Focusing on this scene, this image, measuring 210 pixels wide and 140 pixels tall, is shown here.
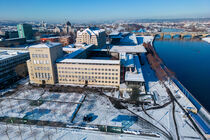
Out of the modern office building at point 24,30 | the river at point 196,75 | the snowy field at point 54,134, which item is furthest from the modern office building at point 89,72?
the modern office building at point 24,30

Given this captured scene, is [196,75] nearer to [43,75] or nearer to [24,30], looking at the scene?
[43,75]

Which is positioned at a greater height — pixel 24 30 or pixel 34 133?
pixel 24 30

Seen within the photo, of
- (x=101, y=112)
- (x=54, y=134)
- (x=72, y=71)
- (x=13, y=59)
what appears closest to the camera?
(x=54, y=134)

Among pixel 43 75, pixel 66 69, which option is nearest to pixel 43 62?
pixel 43 75

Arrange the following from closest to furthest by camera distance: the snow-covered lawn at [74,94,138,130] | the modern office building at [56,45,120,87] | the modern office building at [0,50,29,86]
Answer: the snow-covered lawn at [74,94,138,130]
the modern office building at [56,45,120,87]
the modern office building at [0,50,29,86]

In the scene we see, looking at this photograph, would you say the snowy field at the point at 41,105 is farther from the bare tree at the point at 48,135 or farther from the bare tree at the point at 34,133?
the bare tree at the point at 48,135

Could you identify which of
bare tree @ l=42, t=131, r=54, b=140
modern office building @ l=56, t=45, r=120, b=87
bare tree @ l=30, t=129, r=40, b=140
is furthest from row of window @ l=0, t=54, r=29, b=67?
bare tree @ l=42, t=131, r=54, b=140

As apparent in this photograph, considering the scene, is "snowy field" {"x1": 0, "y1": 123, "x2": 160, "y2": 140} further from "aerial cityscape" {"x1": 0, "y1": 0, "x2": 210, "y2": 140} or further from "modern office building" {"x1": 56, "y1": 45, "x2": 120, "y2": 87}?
"modern office building" {"x1": 56, "y1": 45, "x2": 120, "y2": 87}

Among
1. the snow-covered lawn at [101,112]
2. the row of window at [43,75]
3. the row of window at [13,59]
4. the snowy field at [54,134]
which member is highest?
the row of window at [13,59]

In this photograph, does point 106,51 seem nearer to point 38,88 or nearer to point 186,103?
point 38,88
